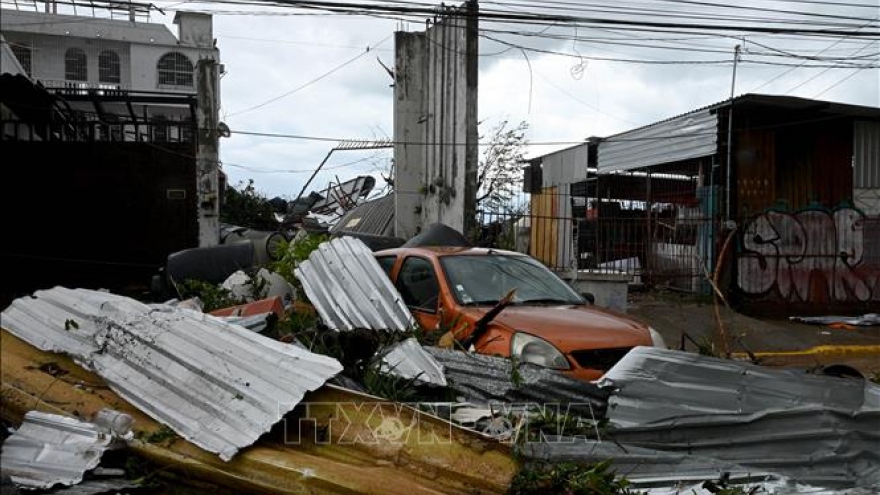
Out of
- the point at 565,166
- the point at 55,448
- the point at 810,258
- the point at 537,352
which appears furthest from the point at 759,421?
the point at 565,166

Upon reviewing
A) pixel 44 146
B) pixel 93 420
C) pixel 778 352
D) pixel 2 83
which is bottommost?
pixel 778 352

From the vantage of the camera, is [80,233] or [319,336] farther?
[319,336]

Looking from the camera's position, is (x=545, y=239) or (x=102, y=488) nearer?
(x=102, y=488)

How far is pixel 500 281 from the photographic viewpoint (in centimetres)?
599

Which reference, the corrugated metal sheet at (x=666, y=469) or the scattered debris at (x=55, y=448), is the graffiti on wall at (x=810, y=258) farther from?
the scattered debris at (x=55, y=448)

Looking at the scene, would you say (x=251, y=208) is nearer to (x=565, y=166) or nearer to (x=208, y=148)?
(x=565, y=166)

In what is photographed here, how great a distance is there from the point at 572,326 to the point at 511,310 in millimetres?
517

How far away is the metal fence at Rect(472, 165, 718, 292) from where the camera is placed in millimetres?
12438

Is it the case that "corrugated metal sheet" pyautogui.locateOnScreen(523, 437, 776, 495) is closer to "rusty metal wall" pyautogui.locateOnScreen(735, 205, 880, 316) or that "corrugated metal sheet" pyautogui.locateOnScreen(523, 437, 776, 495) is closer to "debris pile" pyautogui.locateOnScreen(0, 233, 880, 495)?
"debris pile" pyautogui.locateOnScreen(0, 233, 880, 495)

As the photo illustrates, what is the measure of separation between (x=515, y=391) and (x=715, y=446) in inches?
42.3

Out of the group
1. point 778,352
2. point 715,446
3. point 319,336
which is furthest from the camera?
point 778,352

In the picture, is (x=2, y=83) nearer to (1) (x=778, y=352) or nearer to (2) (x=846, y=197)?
Result: (1) (x=778, y=352)

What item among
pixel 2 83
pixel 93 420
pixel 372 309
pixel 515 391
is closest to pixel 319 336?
pixel 372 309

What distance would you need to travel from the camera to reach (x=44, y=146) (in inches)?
82.3
